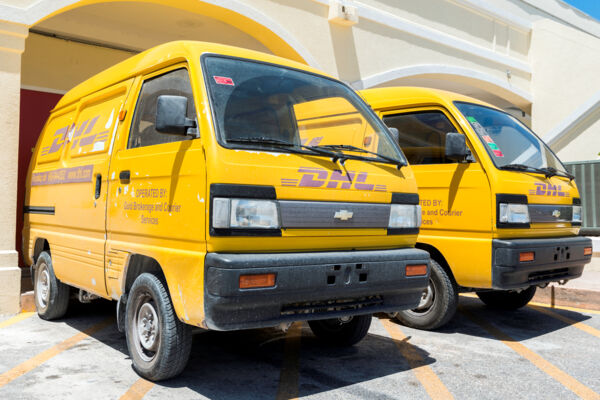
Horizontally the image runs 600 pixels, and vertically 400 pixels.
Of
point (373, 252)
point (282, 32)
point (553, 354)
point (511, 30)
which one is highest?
point (511, 30)

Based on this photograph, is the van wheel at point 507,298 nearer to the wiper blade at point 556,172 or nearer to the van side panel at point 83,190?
the wiper blade at point 556,172

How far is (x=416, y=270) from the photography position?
4320mm

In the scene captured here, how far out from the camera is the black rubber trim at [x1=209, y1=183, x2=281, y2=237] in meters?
3.51

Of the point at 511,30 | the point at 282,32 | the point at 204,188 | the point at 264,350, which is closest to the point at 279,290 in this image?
the point at 204,188

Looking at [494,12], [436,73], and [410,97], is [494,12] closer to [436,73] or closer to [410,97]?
[436,73]

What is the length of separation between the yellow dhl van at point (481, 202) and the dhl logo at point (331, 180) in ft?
5.29

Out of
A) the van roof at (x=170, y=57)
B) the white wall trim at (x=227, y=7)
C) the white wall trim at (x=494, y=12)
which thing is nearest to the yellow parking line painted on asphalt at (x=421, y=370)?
the van roof at (x=170, y=57)

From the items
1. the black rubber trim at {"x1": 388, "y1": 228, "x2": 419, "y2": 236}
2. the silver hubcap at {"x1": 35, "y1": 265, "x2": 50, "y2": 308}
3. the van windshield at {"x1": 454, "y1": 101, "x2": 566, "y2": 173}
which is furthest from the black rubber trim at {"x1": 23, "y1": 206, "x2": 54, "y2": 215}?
the van windshield at {"x1": 454, "y1": 101, "x2": 566, "y2": 173}

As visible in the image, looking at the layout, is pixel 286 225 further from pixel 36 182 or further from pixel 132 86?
pixel 36 182

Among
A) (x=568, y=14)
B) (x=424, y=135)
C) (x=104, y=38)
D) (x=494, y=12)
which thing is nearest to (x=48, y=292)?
(x=424, y=135)

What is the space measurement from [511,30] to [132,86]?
12714 mm

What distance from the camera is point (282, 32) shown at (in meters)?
9.50

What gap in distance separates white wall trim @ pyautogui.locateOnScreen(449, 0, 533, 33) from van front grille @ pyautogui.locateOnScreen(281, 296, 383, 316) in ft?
35.5

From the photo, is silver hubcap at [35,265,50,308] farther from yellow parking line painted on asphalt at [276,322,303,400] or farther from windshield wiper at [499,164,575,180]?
windshield wiper at [499,164,575,180]
